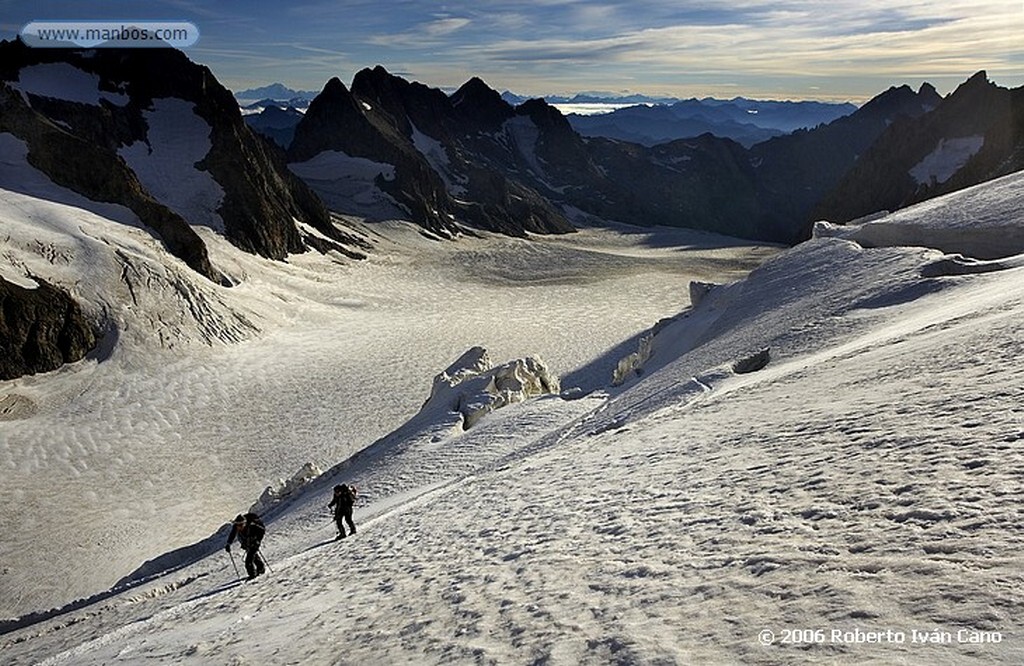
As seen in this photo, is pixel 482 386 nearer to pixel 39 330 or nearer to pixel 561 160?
pixel 39 330

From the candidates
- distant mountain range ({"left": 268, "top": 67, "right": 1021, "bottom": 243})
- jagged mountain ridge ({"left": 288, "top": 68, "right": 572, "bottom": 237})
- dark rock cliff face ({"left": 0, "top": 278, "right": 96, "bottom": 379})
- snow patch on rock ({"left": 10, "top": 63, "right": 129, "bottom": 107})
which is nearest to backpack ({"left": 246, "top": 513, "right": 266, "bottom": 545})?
dark rock cliff face ({"left": 0, "top": 278, "right": 96, "bottom": 379})

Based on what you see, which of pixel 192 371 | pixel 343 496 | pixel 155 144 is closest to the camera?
pixel 343 496

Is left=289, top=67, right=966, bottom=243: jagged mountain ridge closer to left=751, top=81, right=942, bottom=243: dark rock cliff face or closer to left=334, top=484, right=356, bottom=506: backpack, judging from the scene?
left=751, top=81, right=942, bottom=243: dark rock cliff face

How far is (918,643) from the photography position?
3729mm

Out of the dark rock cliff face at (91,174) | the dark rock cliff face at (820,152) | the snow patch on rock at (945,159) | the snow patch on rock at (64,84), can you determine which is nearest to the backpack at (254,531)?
the dark rock cliff face at (91,174)

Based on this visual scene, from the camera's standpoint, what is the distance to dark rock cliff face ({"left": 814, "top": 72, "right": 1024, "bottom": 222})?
8488cm

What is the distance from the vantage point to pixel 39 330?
85.5ft

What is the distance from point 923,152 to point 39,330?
103 meters
